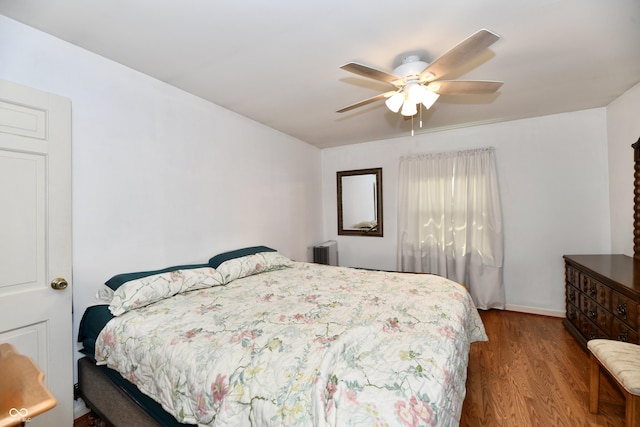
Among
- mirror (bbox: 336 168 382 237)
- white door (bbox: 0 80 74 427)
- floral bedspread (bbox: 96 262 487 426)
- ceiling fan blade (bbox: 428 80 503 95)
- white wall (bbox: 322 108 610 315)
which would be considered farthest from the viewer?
mirror (bbox: 336 168 382 237)

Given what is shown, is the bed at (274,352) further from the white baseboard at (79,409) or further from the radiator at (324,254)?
the radiator at (324,254)

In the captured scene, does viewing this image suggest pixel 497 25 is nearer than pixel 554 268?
Yes

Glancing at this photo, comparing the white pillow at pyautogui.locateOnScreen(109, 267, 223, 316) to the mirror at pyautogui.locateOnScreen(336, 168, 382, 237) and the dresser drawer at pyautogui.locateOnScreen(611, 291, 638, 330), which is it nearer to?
the mirror at pyautogui.locateOnScreen(336, 168, 382, 237)

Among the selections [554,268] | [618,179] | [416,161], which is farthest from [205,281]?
[618,179]

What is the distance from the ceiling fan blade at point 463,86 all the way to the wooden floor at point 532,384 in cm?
210

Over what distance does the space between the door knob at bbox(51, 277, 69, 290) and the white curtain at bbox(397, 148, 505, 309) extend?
358 cm

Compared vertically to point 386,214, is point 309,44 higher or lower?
higher

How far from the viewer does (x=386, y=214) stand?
4.26 meters

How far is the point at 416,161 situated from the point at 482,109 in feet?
3.52

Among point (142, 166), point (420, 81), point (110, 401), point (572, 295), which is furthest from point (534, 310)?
point (142, 166)

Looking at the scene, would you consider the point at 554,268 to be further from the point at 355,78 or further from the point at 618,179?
the point at 355,78

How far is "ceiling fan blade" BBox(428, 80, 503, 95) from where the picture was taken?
71.6 inches

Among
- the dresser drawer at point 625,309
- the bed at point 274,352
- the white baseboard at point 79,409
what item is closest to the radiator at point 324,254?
the bed at point 274,352

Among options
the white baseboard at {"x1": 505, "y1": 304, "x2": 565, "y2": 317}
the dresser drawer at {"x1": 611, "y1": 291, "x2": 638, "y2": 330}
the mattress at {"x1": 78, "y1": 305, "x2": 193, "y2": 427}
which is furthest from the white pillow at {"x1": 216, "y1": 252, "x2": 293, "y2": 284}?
the white baseboard at {"x1": 505, "y1": 304, "x2": 565, "y2": 317}
